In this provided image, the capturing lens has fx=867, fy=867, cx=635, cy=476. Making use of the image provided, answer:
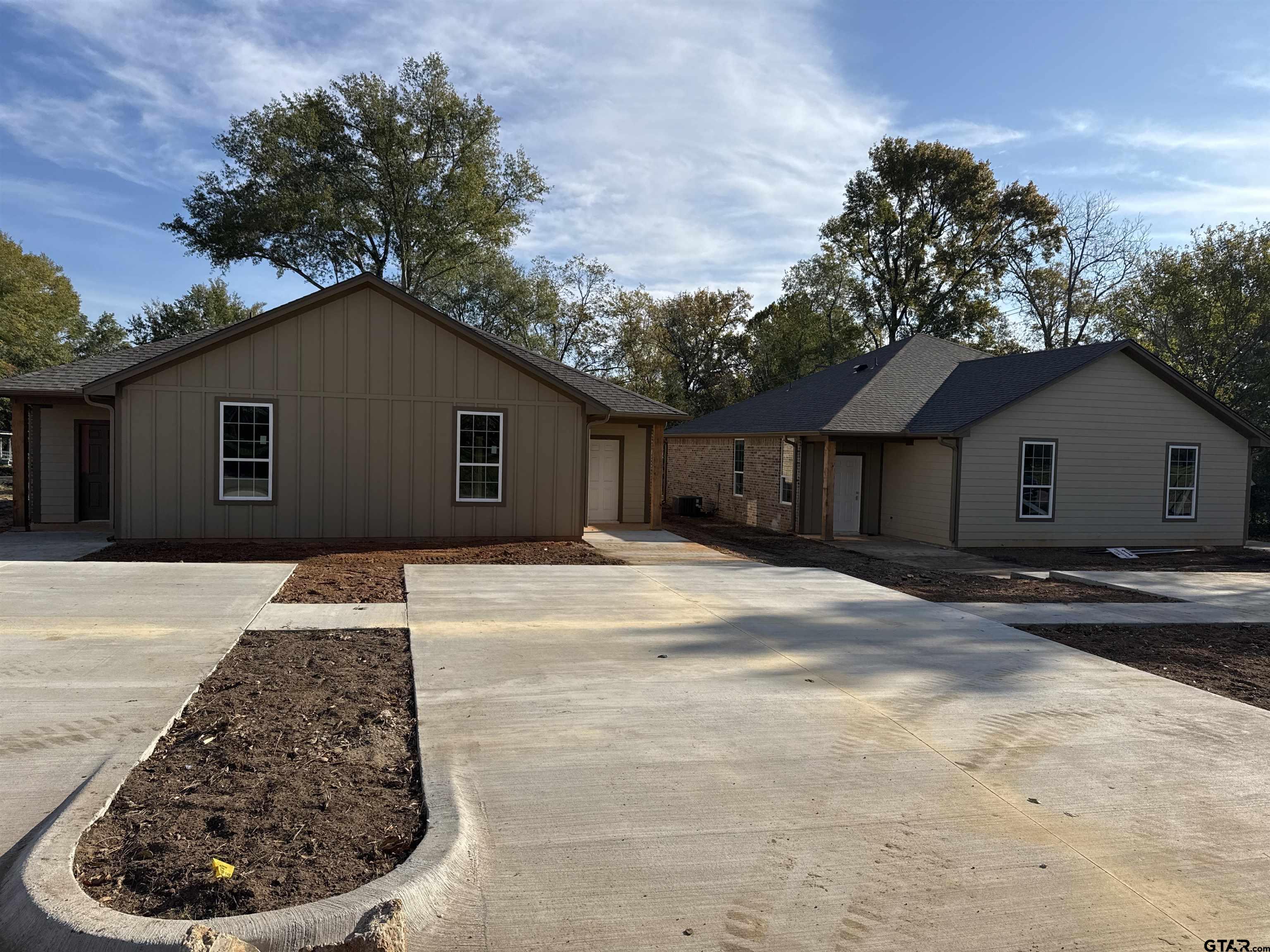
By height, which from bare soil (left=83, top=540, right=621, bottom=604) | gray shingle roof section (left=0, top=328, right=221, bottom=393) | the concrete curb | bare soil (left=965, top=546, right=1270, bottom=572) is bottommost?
bare soil (left=965, top=546, right=1270, bottom=572)

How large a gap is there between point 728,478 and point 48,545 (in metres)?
16.5

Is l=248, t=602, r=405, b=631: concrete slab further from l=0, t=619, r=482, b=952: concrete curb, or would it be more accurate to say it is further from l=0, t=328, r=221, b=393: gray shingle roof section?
l=0, t=328, r=221, b=393: gray shingle roof section

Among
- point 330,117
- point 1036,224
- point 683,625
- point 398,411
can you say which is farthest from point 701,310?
point 683,625

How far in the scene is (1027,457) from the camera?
18234 mm

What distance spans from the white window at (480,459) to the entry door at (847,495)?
28.3ft

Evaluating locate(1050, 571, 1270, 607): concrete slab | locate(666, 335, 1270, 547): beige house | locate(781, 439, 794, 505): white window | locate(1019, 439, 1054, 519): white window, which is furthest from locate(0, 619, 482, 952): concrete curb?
locate(781, 439, 794, 505): white window

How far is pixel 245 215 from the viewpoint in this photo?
3041 centimetres

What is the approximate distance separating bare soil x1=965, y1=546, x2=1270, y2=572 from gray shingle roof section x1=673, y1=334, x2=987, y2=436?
3.71 metres

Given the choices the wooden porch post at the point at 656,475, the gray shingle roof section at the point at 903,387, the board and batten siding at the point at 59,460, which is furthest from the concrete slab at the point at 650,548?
the board and batten siding at the point at 59,460

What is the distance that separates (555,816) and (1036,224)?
40.5m

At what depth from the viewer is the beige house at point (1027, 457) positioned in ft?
59.1

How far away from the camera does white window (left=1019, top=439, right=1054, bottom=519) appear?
1819cm

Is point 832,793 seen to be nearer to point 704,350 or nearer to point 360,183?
point 360,183

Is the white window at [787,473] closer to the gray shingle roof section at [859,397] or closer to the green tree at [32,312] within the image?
the gray shingle roof section at [859,397]
